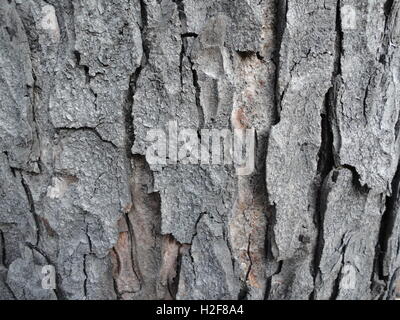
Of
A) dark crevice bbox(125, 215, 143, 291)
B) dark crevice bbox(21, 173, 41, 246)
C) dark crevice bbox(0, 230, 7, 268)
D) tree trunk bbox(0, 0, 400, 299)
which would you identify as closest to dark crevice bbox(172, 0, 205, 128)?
tree trunk bbox(0, 0, 400, 299)

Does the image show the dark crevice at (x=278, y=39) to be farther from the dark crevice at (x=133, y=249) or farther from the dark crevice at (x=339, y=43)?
the dark crevice at (x=133, y=249)

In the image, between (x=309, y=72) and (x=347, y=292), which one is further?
(x=347, y=292)

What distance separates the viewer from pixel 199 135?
25.7 inches

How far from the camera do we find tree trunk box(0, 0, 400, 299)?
24.1 inches

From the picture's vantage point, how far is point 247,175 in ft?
2.26

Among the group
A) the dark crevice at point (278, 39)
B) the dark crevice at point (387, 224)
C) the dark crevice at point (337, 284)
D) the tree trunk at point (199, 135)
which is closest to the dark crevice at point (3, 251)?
the tree trunk at point (199, 135)

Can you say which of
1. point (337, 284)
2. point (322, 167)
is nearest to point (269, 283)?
point (337, 284)

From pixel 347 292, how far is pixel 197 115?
1.84ft

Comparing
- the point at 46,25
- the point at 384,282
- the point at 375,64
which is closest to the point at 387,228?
the point at 384,282

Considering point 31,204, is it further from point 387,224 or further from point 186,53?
point 387,224

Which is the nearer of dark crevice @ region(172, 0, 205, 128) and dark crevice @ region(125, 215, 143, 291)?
dark crevice @ region(172, 0, 205, 128)

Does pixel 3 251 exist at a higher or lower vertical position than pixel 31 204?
lower

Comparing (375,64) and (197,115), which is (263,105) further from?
(375,64)

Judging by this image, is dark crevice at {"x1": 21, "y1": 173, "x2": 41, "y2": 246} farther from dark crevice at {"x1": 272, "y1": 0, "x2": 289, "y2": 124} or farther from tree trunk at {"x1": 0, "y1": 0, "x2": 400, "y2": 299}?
dark crevice at {"x1": 272, "y1": 0, "x2": 289, "y2": 124}
